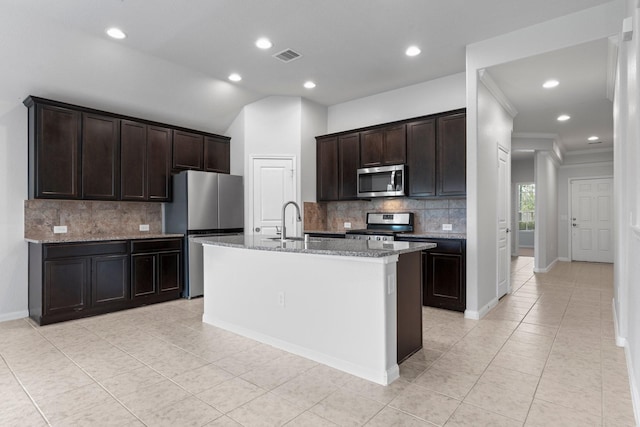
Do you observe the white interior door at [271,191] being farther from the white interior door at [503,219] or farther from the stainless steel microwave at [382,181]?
the white interior door at [503,219]

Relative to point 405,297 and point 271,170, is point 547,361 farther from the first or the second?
point 271,170

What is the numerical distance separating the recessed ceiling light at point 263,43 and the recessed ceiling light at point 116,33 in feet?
4.55

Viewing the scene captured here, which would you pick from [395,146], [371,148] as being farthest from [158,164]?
[395,146]

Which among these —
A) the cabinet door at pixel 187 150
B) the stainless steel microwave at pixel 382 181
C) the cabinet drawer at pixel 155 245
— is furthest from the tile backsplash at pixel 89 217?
the stainless steel microwave at pixel 382 181

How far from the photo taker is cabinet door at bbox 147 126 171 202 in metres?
5.02

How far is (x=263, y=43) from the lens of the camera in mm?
3977

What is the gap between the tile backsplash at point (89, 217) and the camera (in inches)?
169

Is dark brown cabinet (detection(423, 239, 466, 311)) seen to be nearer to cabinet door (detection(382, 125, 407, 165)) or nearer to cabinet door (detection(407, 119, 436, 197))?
cabinet door (detection(407, 119, 436, 197))

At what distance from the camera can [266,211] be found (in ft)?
18.9

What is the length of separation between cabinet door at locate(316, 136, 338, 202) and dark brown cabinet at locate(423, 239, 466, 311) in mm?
2027

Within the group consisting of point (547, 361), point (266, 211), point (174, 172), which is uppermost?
point (174, 172)

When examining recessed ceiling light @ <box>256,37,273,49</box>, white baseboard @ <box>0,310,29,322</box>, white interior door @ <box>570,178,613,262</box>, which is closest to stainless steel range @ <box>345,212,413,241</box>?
recessed ceiling light @ <box>256,37,273,49</box>

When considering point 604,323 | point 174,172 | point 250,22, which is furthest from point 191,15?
point 604,323

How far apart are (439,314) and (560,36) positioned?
3096 millimetres
